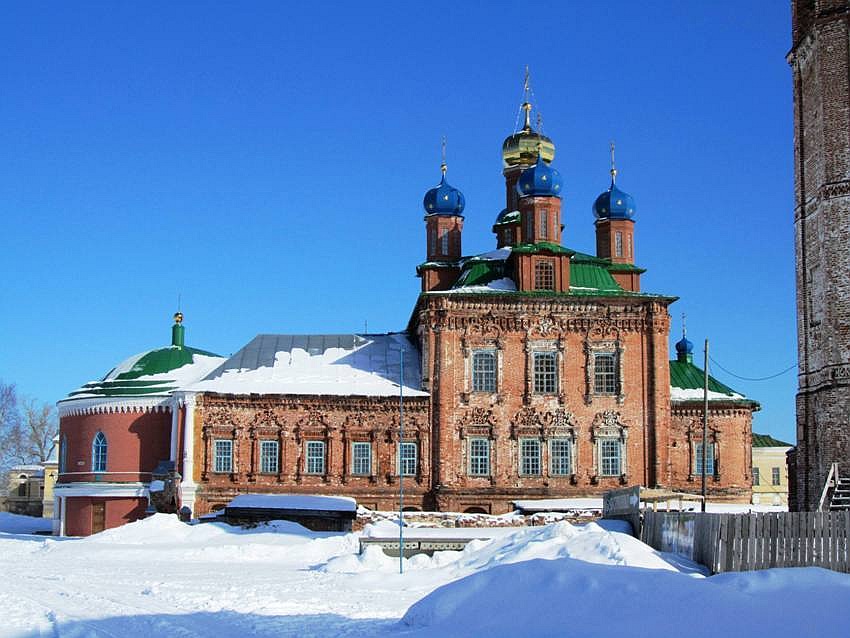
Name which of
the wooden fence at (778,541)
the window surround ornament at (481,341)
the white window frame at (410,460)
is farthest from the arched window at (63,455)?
the wooden fence at (778,541)

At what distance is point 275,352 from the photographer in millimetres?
41625

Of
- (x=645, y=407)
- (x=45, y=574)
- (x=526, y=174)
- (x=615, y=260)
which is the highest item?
(x=526, y=174)

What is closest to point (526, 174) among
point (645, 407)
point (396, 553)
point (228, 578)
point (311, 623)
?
point (645, 407)

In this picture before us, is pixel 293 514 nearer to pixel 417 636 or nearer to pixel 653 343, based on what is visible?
pixel 653 343

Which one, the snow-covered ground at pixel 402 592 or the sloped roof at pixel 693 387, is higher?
the sloped roof at pixel 693 387

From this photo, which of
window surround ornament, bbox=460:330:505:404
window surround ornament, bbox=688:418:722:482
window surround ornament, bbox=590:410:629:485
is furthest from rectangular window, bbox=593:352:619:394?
window surround ornament, bbox=688:418:722:482

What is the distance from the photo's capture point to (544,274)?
3978 centimetres

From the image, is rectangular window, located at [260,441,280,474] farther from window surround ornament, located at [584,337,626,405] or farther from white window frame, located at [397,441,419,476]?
window surround ornament, located at [584,337,626,405]

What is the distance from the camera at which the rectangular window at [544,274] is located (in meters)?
39.7

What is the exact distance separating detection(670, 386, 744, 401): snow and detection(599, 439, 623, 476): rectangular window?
474 cm

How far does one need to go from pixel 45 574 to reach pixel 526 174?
82.7ft

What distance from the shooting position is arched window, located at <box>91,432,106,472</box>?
39.8 meters

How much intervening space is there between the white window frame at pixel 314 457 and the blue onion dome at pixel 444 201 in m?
11.1

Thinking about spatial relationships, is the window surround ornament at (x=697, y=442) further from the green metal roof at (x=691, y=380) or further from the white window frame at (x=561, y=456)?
the white window frame at (x=561, y=456)
